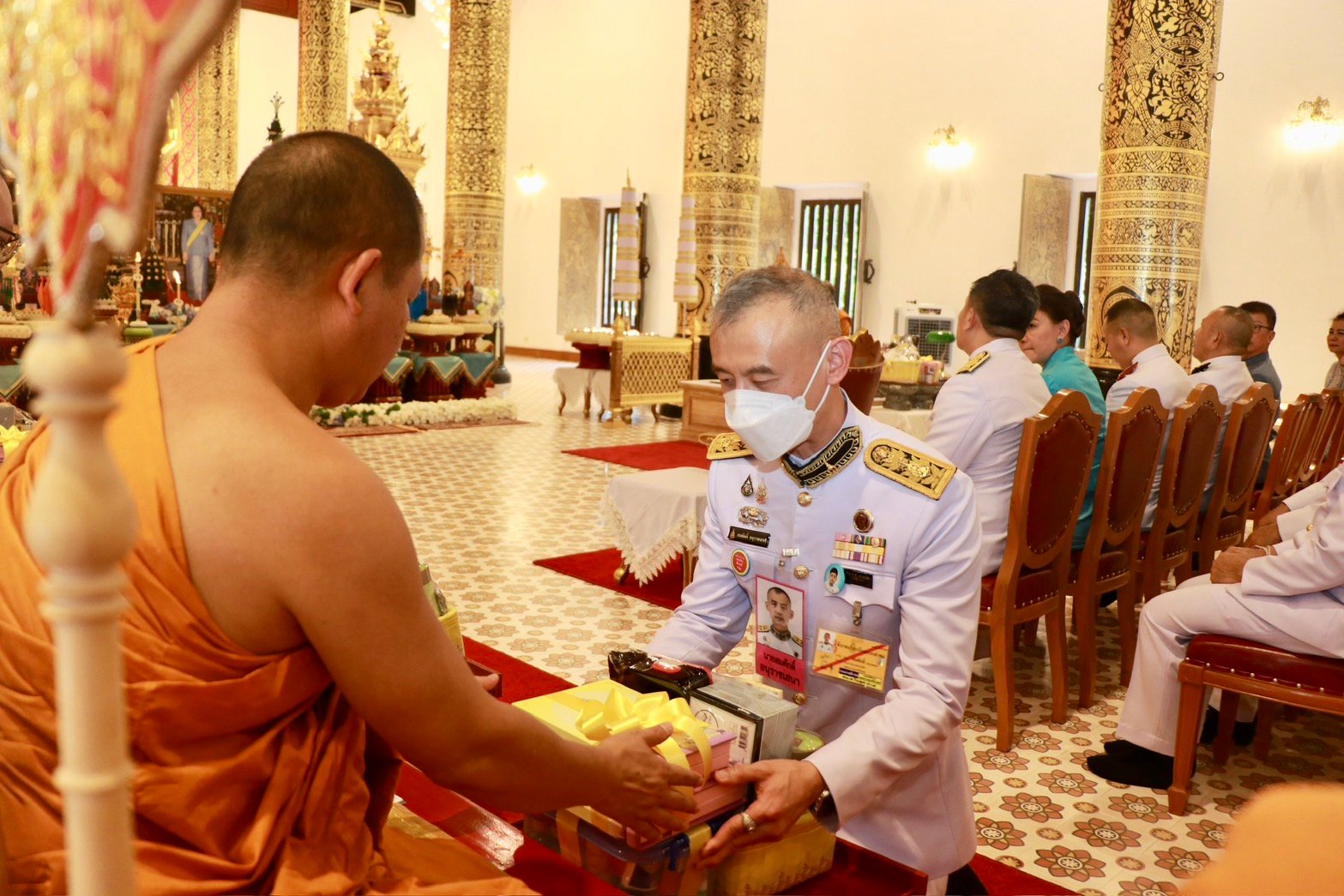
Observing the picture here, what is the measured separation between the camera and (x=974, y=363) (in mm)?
4242

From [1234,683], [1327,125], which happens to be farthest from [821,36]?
[1234,683]

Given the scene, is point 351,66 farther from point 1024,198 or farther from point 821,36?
point 1024,198

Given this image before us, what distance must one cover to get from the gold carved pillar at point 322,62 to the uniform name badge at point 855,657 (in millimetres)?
16884

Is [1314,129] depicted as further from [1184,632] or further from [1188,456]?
[1184,632]

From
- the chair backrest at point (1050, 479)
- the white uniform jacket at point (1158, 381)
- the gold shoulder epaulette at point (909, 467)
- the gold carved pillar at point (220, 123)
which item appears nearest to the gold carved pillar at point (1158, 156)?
the white uniform jacket at point (1158, 381)

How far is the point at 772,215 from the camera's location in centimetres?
1769

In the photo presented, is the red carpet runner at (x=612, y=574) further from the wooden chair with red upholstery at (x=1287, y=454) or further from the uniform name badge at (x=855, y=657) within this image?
the uniform name badge at (x=855, y=657)

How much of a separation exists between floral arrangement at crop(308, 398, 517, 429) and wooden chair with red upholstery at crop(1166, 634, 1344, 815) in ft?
28.9

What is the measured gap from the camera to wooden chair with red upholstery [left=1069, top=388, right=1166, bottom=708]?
4.10 m

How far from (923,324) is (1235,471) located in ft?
28.0

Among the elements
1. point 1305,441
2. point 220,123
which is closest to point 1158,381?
point 1305,441

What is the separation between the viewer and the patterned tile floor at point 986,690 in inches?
124

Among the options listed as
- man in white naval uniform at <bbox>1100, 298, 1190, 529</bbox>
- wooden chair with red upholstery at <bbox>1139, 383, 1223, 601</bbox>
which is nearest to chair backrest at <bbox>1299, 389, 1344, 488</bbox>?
man in white naval uniform at <bbox>1100, 298, 1190, 529</bbox>

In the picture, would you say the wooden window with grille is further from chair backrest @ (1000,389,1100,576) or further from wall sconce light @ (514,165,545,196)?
chair backrest @ (1000,389,1100,576)
